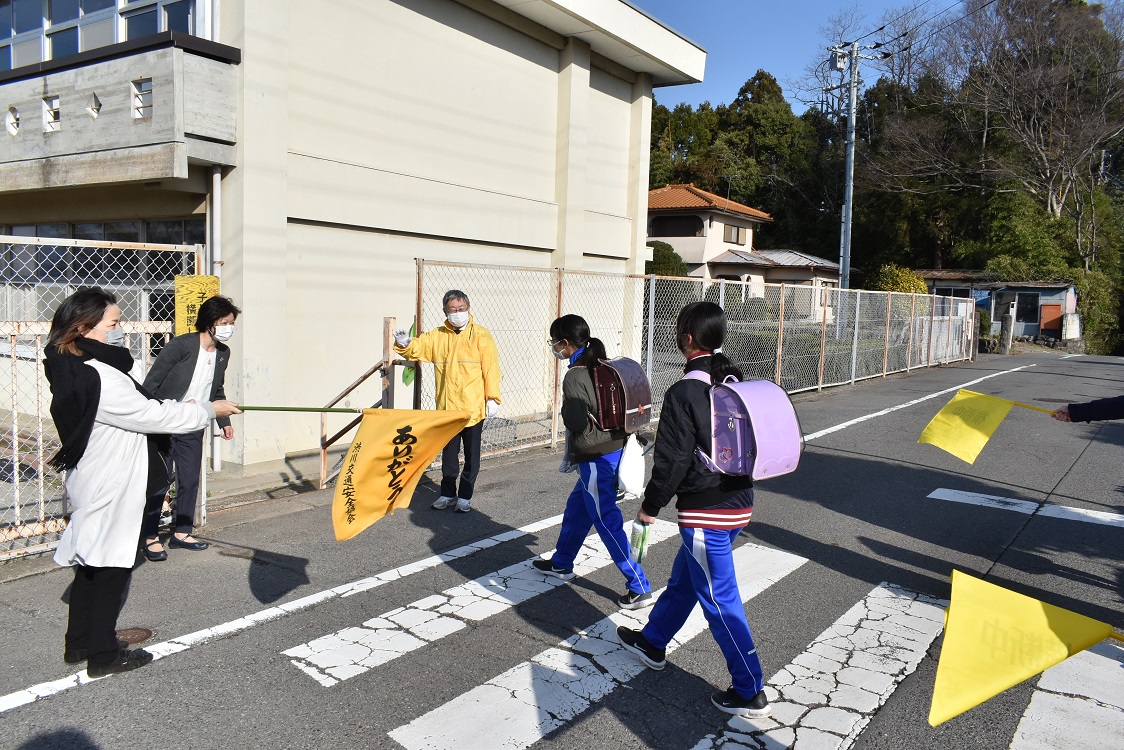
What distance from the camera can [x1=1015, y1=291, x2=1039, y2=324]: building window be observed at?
34.8 m

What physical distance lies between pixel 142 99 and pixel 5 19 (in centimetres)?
492

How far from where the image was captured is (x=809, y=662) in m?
4.20

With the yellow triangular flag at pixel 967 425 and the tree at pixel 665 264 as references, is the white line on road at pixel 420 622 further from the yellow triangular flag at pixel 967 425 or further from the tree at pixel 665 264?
the tree at pixel 665 264

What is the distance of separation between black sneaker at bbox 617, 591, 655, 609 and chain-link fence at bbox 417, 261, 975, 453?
3.78 meters

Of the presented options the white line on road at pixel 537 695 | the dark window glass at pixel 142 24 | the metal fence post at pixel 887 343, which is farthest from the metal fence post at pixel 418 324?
the metal fence post at pixel 887 343

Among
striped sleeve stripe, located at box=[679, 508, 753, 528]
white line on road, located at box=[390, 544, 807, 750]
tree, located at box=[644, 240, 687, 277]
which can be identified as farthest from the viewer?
tree, located at box=[644, 240, 687, 277]

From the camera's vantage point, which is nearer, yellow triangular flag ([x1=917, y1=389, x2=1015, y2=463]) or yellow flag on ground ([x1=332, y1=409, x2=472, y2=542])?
yellow flag on ground ([x1=332, y1=409, x2=472, y2=542])

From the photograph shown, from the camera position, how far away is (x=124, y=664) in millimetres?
3855

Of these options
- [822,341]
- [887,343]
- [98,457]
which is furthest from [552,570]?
[887,343]

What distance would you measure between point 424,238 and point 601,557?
20.2ft

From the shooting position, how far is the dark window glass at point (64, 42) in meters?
9.77

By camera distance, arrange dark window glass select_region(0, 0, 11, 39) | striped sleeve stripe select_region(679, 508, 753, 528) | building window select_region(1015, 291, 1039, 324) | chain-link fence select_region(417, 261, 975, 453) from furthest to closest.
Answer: building window select_region(1015, 291, 1039, 324), dark window glass select_region(0, 0, 11, 39), chain-link fence select_region(417, 261, 975, 453), striped sleeve stripe select_region(679, 508, 753, 528)

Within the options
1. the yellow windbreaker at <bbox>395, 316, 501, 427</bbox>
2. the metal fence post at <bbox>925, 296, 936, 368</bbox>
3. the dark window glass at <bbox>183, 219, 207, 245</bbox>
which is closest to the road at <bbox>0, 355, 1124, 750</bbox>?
the yellow windbreaker at <bbox>395, 316, 501, 427</bbox>

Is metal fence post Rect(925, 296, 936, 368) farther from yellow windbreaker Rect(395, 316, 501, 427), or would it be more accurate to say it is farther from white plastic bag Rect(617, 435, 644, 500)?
white plastic bag Rect(617, 435, 644, 500)
